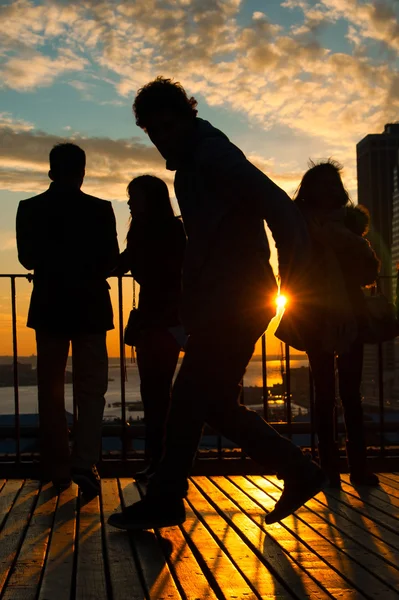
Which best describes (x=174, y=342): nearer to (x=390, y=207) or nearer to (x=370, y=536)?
(x=370, y=536)

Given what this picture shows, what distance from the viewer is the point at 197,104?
9.39 feet

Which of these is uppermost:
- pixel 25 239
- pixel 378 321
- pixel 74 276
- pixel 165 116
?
pixel 165 116

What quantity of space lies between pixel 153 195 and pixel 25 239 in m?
0.68

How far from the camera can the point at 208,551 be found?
102 inches

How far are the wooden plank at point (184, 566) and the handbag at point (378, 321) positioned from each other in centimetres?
148

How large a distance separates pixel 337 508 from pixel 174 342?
115 centimetres

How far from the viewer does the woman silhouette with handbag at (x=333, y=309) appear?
12.3ft

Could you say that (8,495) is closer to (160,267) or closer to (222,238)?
(160,267)

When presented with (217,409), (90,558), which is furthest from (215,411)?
(90,558)

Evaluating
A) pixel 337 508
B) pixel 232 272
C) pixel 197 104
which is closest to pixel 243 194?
pixel 232 272

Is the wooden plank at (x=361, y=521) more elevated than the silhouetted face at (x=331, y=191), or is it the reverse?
the silhouetted face at (x=331, y=191)

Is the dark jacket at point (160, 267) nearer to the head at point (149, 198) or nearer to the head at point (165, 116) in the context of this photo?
the head at point (149, 198)

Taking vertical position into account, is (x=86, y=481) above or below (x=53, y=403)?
below

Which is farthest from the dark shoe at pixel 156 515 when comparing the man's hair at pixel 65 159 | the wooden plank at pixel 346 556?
the man's hair at pixel 65 159
